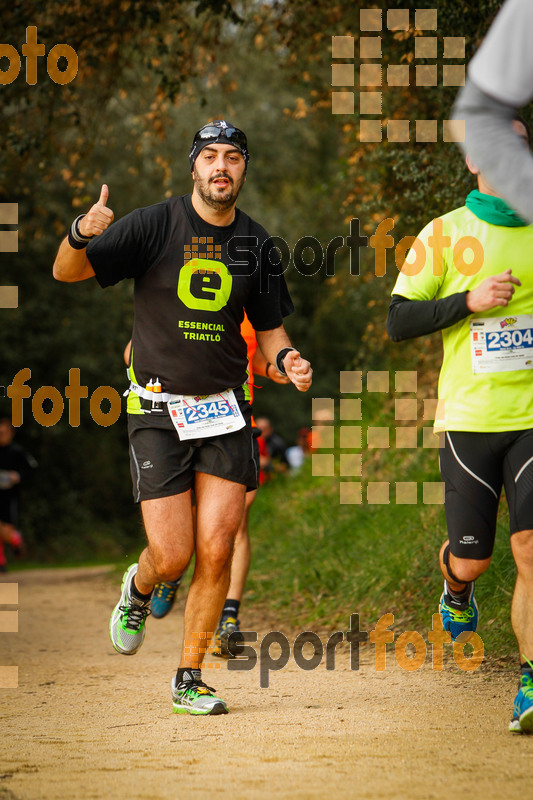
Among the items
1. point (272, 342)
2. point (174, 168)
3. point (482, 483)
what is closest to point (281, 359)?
point (272, 342)

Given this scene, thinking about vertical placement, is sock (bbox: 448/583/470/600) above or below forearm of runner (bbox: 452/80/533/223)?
below

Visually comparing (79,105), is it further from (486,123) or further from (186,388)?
(486,123)

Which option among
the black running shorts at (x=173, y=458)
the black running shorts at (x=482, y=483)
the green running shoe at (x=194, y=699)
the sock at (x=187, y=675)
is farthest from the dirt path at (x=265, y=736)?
the black running shorts at (x=173, y=458)

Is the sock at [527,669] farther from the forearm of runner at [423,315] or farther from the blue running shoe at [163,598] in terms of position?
the blue running shoe at [163,598]

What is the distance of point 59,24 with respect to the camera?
907 centimetres

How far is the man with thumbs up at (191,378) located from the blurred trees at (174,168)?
2728 millimetres

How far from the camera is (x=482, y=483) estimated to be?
14.6 ft

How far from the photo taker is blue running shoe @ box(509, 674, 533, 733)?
4.07 meters

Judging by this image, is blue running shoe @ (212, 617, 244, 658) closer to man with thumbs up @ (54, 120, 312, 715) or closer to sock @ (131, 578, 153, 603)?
sock @ (131, 578, 153, 603)

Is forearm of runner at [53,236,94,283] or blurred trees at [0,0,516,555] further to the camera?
blurred trees at [0,0,516,555]

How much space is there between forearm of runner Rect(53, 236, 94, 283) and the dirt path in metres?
2.06

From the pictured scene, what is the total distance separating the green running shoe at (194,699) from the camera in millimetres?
4762

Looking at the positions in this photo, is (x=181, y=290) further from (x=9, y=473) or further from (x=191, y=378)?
(x=9, y=473)

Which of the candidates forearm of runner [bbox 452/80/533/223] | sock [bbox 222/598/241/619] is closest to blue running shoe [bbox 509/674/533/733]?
forearm of runner [bbox 452/80/533/223]
